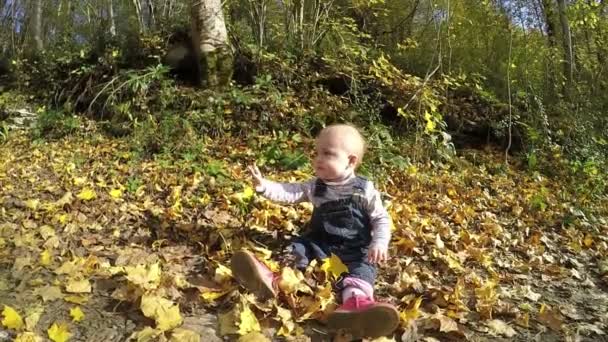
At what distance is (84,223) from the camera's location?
3.55 meters

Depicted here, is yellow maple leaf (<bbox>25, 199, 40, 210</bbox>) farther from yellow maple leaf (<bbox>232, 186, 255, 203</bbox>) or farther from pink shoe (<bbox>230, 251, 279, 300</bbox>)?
pink shoe (<bbox>230, 251, 279, 300</bbox>)

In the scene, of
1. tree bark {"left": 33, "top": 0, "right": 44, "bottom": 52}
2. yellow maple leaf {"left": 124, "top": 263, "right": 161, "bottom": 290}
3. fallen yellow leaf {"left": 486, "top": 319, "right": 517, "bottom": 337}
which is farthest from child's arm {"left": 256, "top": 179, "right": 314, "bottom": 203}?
tree bark {"left": 33, "top": 0, "right": 44, "bottom": 52}

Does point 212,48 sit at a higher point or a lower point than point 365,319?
higher

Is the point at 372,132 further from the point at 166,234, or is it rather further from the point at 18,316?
the point at 18,316

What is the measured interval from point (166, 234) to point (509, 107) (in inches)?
214

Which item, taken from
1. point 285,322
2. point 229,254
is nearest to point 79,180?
point 229,254

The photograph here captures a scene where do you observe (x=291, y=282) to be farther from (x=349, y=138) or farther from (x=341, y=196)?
(x=349, y=138)

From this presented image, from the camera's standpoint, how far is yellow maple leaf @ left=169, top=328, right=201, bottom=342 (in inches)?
84.5

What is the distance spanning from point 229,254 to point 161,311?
32.4 inches

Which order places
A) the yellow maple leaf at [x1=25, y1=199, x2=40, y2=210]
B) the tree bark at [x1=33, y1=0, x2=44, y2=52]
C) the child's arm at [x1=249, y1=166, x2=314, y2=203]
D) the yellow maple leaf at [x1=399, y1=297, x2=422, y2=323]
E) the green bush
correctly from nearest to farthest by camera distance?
A: the yellow maple leaf at [x1=399, y1=297, x2=422, y2=323] → the child's arm at [x1=249, y1=166, x2=314, y2=203] → the yellow maple leaf at [x1=25, y1=199, x2=40, y2=210] → the green bush → the tree bark at [x1=33, y1=0, x2=44, y2=52]

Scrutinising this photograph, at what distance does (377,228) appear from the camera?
2.74 m

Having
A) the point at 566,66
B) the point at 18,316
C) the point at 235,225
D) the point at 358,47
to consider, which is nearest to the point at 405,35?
the point at 566,66

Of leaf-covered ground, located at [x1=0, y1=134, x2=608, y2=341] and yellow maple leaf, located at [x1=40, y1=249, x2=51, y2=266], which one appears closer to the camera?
leaf-covered ground, located at [x1=0, y1=134, x2=608, y2=341]

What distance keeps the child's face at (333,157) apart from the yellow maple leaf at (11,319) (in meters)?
1.61
